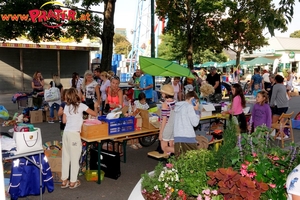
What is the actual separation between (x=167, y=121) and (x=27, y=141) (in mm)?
2518

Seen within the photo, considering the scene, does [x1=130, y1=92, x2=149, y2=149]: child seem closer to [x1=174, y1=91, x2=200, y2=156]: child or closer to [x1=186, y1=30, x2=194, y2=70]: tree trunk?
[x1=174, y1=91, x2=200, y2=156]: child

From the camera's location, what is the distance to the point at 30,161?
472cm

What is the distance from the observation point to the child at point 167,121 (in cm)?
597

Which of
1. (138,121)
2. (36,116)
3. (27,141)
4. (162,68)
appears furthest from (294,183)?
(36,116)

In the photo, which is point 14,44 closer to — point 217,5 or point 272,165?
point 217,5

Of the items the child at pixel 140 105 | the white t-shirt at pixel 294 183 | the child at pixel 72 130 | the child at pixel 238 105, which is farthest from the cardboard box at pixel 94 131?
the white t-shirt at pixel 294 183

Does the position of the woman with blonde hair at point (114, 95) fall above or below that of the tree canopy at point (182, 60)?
below

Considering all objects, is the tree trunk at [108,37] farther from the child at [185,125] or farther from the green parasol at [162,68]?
the child at [185,125]

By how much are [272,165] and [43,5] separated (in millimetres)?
12670

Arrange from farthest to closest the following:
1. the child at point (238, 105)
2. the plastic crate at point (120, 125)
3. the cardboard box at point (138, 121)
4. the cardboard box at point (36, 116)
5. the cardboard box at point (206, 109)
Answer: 1. the cardboard box at point (36, 116)
2. the cardboard box at point (206, 109)
3. the child at point (238, 105)
4. the cardboard box at point (138, 121)
5. the plastic crate at point (120, 125)

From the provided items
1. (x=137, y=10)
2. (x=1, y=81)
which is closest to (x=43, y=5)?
(x=1, y=81)

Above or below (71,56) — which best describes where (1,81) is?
below

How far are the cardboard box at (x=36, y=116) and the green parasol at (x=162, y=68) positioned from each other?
206 inches

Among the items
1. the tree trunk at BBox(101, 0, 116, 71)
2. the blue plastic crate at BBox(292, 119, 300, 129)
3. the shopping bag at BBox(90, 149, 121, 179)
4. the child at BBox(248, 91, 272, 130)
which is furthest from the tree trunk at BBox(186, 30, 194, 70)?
the shopping bag at BBox(90, 149, 121, 179)
